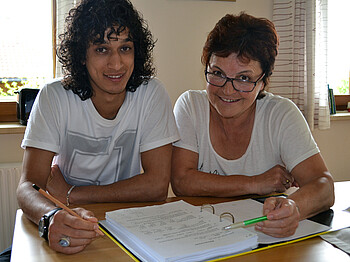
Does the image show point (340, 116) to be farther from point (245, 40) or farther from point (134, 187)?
point (134, 187)

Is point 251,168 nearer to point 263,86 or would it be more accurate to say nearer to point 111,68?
point 263,86

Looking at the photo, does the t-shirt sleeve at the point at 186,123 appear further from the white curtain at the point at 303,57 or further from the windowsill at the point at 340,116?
the windowsill at the point at 340,116

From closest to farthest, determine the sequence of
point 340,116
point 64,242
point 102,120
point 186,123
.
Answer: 1. point 64,242
2. point 102,120
3. point 186,123
4. point 340,116

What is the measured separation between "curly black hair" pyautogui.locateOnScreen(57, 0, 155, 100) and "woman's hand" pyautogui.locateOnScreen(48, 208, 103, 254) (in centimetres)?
62

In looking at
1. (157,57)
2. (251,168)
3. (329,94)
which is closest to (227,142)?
(251,168)

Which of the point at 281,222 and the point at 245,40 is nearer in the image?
the point at 281,222

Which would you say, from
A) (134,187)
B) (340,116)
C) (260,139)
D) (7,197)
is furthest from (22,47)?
(340,116)

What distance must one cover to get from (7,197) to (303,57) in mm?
2284

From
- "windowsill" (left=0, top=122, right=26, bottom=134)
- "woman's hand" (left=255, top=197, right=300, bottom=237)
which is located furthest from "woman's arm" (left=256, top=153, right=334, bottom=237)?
"windowsill" (left=0, top=122, right=26, bottom=134)

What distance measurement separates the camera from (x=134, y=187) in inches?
56.7

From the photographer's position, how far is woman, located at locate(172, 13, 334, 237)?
149 centimetres

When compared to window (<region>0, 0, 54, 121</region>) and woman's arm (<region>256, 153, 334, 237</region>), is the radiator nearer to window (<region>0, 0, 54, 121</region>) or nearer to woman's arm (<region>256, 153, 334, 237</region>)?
window (<region>0, 0, 54, 121</region>)

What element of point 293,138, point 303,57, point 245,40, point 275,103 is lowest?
point 293,138

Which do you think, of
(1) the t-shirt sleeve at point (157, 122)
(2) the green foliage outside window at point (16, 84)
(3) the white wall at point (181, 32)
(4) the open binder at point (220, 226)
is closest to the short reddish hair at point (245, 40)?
(1) the t-shirt sleeve at point (157, 122)
